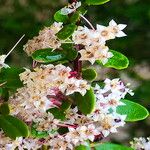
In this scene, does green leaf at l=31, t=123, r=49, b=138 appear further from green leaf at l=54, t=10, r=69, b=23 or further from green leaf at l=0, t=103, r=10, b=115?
green leaf at l=54, t=10, r=69, b=23

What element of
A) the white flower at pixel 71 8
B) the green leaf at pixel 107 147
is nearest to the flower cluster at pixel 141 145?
the green leaf at pixel 107 147

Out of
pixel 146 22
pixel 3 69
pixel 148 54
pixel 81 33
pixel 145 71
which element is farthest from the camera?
pixel 145 71

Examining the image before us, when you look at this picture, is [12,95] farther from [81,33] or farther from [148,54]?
[148,54]

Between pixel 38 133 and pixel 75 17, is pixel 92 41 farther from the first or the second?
pixel 38 133

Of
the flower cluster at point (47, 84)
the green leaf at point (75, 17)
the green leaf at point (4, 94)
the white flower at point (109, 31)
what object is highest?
the green leaf at point (75, 17)

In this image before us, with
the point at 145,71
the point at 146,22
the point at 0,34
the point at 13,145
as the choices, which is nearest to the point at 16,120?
the point at 13,145

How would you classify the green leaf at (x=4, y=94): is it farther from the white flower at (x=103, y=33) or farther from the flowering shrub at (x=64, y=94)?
the white flower at (x=103, y=33)

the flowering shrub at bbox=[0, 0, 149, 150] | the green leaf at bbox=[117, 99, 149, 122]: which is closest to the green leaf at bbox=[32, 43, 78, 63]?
the flowering shrub at bbox=[0, 0, 149, 150]
